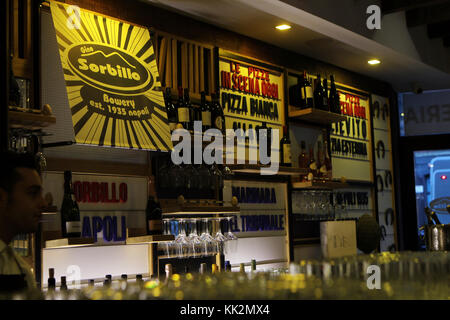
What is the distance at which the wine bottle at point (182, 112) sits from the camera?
13.3 feet

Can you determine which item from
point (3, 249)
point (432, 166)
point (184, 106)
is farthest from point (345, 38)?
point (3, 249)

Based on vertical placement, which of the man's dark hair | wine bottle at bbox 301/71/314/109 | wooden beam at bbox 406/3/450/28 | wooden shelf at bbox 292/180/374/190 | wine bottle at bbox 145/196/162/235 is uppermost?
wooden beam at bbox 406/3/450/28

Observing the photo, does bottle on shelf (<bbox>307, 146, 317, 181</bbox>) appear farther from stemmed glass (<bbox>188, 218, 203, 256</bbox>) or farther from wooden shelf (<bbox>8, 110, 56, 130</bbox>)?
wooden shelf (<bbox>8, 110, 56, 130</bbox>)

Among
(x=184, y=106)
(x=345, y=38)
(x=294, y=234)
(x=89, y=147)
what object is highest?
(x=345, y=38)

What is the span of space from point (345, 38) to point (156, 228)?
2488mm

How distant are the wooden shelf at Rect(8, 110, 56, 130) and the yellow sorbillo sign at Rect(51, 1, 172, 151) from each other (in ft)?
1.04

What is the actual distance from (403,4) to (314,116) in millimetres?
1256

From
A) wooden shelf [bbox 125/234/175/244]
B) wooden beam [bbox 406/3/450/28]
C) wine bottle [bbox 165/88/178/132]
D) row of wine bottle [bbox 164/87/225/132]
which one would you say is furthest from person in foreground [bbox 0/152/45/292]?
wooden beam [bbox 406/3/450/28]

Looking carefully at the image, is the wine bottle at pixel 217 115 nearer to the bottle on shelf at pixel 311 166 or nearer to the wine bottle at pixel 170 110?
the wine bottle at pixel 170 110

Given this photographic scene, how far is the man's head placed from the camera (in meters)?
1.77

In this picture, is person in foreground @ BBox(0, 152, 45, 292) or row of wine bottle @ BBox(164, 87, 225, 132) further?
row of wine bottle @ BBox(164, 87, 225, 132)

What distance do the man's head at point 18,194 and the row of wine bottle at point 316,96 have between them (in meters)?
3.98

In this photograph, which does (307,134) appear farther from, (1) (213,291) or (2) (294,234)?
(1) (213,291)

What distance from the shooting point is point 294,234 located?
A: 556 centimetres
